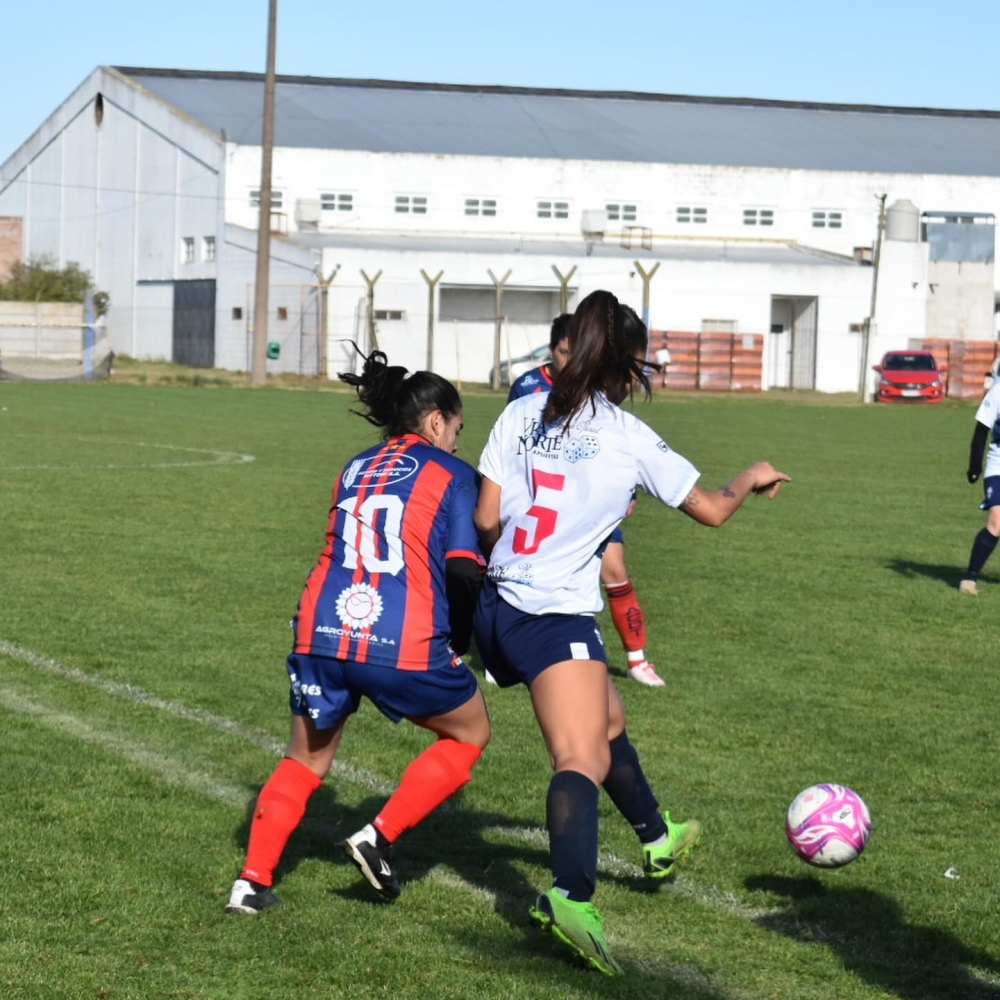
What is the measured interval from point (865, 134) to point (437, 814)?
207 ft

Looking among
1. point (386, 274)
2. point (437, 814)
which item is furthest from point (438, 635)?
point (386, 274)

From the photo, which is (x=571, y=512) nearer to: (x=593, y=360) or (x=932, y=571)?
(x=593, y=360)

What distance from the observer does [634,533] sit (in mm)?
14695

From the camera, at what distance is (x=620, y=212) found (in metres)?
58.3

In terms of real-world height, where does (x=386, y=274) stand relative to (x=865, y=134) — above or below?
below

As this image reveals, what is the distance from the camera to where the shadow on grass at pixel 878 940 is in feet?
14.1

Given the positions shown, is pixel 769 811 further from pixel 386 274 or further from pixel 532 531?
pixel 386 274

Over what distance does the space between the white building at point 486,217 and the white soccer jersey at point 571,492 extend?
4173 cm

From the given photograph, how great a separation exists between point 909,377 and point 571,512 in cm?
4165

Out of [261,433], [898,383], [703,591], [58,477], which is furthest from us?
[898,383]

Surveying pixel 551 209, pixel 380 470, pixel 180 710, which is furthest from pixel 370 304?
pixel 380 470

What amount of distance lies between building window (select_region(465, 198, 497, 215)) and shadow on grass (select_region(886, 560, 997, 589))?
1780 inches

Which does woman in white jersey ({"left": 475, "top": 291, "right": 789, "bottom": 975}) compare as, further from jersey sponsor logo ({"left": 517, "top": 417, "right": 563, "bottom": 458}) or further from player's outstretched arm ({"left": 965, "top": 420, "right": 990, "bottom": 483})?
player's outstretched arm ({"left": 965, "top": 420, "right": 990, "bottom": 483})

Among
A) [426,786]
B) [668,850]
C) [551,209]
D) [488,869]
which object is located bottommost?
[488,869]
